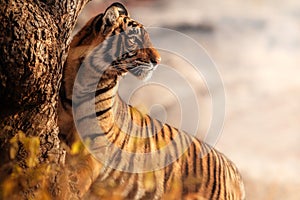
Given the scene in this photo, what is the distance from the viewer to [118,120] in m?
5.14

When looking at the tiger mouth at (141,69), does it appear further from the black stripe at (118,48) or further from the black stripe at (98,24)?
the black stripe at (98,24)

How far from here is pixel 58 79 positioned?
403 centimetres

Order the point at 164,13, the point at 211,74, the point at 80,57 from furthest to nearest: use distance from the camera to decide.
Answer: the point at 164,13, the point at 211,74, the point at 80,57

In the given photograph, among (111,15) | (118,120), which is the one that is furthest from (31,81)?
(118,120)

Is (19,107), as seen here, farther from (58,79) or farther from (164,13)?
(164,13)

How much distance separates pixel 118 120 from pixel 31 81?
1400mm

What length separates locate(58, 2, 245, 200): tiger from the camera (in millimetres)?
4848

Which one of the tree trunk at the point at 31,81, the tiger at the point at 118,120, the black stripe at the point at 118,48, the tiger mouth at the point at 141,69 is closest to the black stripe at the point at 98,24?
the tiger at the point at 118,120

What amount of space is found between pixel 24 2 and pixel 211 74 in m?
6.38

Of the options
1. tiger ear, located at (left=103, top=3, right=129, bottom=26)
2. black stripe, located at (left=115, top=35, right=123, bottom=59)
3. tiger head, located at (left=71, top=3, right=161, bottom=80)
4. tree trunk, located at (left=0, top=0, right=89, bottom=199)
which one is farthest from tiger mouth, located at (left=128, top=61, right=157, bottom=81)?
tree trunk, located at (left=0, top=0, right=89, bottom=199)

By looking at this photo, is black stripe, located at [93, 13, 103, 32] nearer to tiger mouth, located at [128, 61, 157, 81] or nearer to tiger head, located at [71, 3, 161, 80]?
tiger head, located at [71, 3, 161, 80]

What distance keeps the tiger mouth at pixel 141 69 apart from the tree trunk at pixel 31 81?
81 cm

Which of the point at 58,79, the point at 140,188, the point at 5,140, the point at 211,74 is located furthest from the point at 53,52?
the point at 211,74

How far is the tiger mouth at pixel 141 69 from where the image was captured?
490cm
